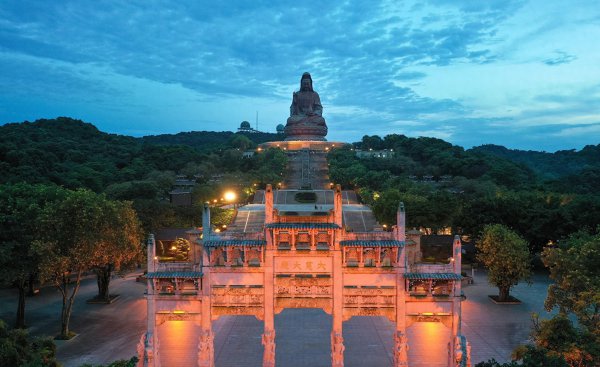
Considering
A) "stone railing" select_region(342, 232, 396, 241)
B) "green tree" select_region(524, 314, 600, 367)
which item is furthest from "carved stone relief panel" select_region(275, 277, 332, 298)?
"green tree" select_region(524, 314, 600, 367)

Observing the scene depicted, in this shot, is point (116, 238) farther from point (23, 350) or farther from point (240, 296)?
Answer: point (23, 350)

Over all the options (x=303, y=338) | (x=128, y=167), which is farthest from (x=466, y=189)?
(x=128, y=167)

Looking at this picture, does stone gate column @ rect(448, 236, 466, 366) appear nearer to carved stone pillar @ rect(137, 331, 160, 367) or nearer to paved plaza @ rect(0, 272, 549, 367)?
paved plaza @ rect(0, 272, 549, 367)

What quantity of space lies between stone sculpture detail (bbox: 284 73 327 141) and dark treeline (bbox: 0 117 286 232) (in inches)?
455

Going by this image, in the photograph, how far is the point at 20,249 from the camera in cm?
2630

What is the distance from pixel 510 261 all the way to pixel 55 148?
72940 millimetres

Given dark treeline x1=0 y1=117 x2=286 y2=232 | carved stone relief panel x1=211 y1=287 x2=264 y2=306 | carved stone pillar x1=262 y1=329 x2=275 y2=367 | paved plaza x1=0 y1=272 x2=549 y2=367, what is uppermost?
dark treeline x1=0 y1=117 x2=286 y2=232

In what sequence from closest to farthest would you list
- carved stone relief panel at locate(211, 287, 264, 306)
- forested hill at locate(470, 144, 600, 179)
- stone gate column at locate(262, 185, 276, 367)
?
stone gate column at locate(262, 185, 276, 367) → carved stone relief panel at locate(211, 287, 264, 306) → forested hill at locate(470, 144, 600, 179)

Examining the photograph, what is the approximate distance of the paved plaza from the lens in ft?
76.8

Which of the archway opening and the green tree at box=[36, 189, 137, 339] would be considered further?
the green tree at box=[36, 189, 137, 339]

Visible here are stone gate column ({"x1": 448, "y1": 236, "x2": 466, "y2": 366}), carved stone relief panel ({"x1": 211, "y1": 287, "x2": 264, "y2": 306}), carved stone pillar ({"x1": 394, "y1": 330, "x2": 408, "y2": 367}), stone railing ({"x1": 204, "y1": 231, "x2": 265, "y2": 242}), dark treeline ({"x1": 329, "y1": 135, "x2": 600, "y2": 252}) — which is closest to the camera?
stone gate column ({"x1": 448, "y1": 236, "x2": 466, "y2": 366})

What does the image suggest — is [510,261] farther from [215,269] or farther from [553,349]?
[215,269]

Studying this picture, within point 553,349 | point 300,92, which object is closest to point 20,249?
point 553,349

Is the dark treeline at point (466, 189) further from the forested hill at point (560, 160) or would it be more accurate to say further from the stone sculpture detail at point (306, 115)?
the stone sculpture detail at point (306, 115)
